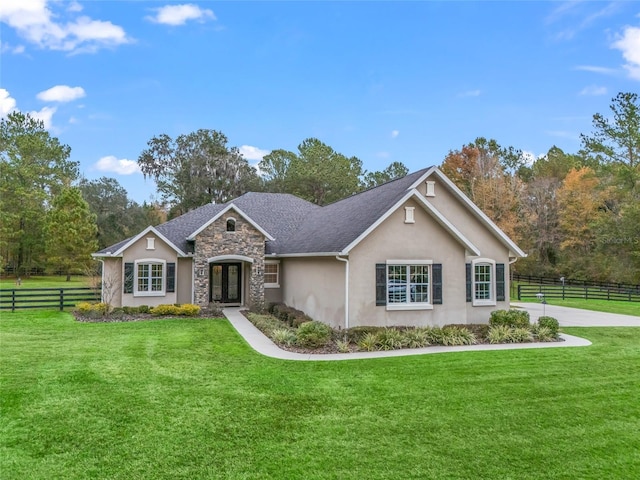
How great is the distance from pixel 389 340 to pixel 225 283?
11.9 m

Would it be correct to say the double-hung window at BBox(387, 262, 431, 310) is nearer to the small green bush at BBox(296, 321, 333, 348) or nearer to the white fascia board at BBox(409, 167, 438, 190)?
the small green bush at BBox(296, 321, 333, 348)

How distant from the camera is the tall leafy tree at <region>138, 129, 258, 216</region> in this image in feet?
142

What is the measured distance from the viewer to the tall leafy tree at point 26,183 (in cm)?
4266

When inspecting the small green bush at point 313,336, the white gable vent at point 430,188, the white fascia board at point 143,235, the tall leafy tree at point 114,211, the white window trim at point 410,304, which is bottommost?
the small green bush at point 313,336

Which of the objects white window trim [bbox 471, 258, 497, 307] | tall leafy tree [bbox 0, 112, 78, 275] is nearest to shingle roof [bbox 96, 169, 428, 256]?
white window trim [bbox 471, 258, 497, 307]

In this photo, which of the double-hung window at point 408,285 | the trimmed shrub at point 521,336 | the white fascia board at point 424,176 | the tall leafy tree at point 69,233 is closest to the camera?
the trimmed shrub at point 521,336

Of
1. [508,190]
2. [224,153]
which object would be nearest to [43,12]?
[224,153]

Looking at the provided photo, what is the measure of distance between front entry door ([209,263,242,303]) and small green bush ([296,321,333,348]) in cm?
1015

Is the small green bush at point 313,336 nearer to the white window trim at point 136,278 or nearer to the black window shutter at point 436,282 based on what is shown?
the black window shutter at point 436,282

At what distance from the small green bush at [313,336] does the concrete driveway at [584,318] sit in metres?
10.4

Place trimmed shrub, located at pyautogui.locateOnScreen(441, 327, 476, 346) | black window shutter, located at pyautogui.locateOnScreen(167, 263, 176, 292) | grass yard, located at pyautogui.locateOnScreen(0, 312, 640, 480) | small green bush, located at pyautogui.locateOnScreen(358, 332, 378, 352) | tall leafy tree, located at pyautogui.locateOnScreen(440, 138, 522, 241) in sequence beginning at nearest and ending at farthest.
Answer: grass yard, located at pyautogui.locateOnScreen(0, 312, 640, 480), small green bush, located at pyautogui.locateOnScreen(358, 332, 378, 352), trimmed shrub, located at pyautogui.locateOnScreen(441, 327, 476, 346), black window shutter, located at pyautogui.locateOnScreen(167, 263, 176, 292), tall leafy tree, located at pyautogui.locateOnScreen(440, 138, 522, 241)

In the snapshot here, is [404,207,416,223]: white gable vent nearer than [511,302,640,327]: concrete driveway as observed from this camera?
Yes

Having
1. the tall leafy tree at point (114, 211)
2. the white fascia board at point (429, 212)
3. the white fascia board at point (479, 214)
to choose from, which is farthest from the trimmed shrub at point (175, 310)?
the tall leafy tree at point (114, 211)

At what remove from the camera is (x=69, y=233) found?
127 feet
